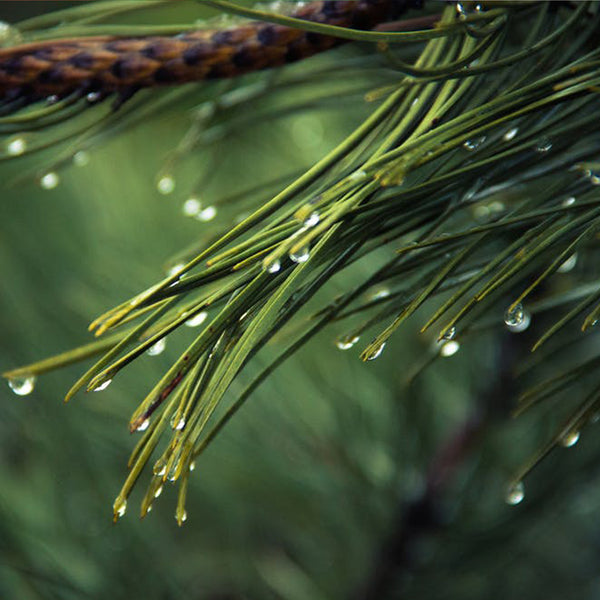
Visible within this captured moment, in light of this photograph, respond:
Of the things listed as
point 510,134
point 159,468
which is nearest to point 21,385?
point 159,468

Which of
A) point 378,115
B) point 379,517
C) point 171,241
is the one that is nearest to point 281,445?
point 379,517

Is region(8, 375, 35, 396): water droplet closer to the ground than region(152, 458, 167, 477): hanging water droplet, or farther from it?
farther from it

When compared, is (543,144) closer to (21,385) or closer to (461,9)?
(461,9)

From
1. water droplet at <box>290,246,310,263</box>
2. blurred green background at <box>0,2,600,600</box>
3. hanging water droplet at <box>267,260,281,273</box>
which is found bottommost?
blurred green background at <box>0,2,600,600</box>

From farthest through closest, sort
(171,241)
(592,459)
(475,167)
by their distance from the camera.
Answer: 1. (171,241)
2. (592,459)
3. (475,167)

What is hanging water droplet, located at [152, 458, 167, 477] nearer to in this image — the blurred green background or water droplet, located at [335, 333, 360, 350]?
water droplet, located at [335, 333, 360, 350]

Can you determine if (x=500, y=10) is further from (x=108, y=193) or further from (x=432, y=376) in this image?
(x=108, y=193)

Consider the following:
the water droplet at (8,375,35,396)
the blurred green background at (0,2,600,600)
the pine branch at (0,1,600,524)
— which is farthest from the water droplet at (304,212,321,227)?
the blurred green background at (0,2,600,600)
